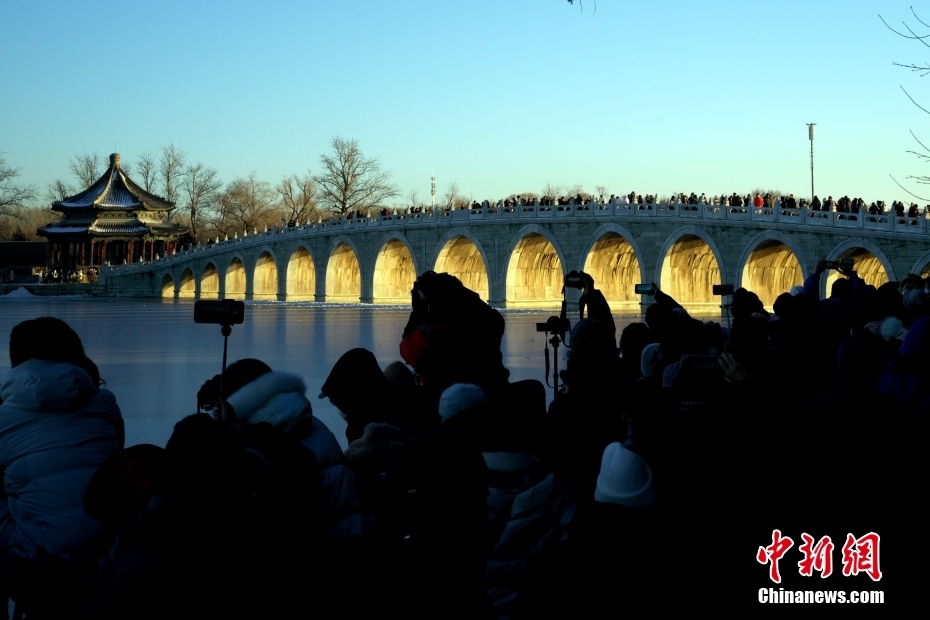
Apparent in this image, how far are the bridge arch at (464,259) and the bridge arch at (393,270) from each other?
5.07 ft

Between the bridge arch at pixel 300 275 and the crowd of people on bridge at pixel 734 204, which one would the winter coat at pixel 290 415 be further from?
the bridge arch at pixel 300 275

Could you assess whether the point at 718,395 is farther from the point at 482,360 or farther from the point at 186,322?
the point at 186,322

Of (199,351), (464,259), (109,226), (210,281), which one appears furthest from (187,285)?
(199,351)

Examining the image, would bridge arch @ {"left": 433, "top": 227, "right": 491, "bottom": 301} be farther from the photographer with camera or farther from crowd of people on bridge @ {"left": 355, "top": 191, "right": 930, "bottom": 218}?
the photographer with camera

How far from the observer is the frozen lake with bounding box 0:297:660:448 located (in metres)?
11.1

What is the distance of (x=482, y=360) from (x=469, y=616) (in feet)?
10.2

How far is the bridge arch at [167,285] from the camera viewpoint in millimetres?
60931

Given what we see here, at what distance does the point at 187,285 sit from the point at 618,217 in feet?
101

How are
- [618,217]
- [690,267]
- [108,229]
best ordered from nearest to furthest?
[618,217] → [690,267] → [108,229]

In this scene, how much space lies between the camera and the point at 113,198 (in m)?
65.4

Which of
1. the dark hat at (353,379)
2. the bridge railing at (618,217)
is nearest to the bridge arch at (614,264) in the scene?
the bridge railing at (618,217)

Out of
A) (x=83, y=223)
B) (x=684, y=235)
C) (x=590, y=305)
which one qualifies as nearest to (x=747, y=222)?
(x=684, y=235)
